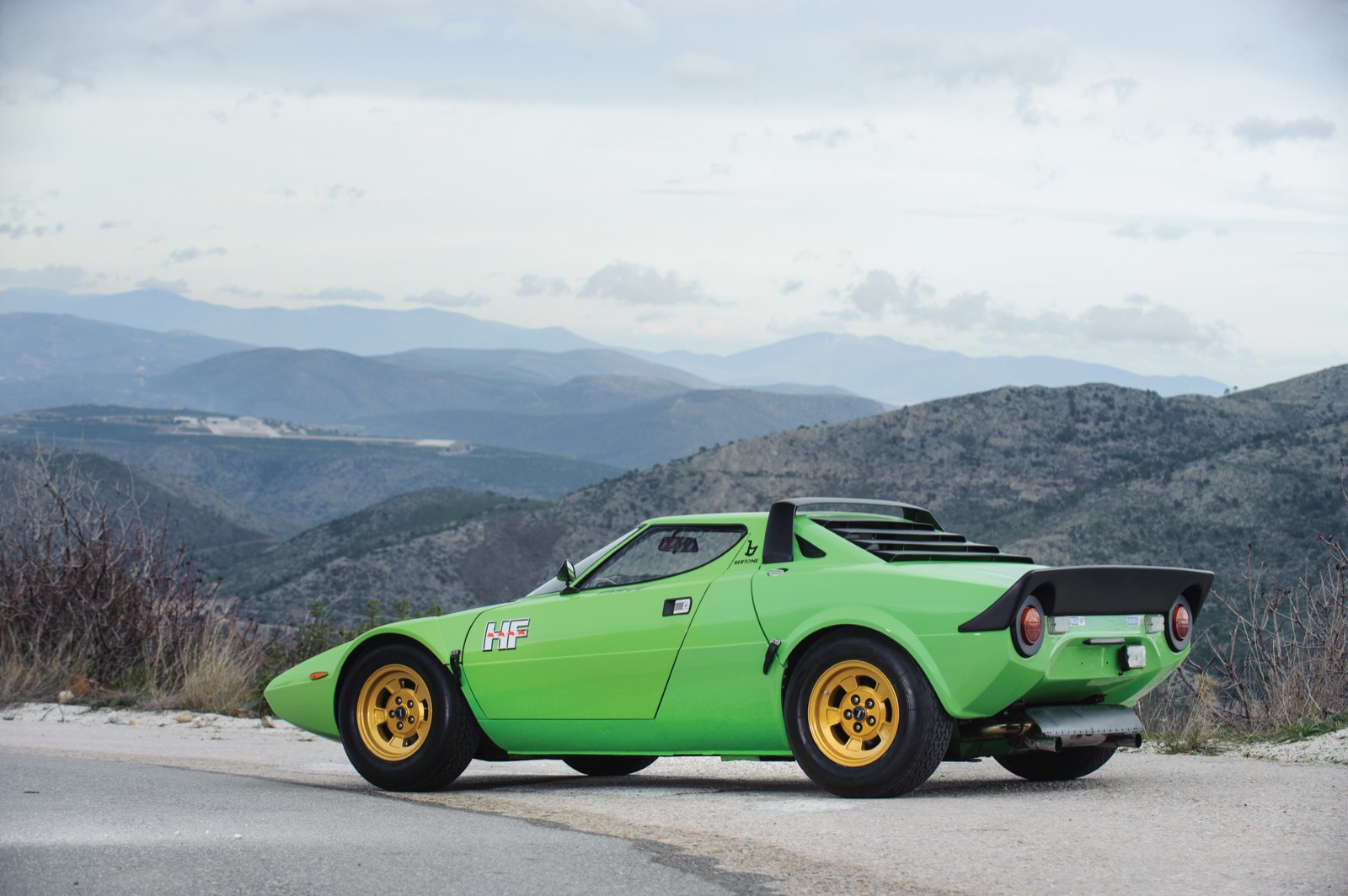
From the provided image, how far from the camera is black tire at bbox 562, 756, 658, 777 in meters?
9.20

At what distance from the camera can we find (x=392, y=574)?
6069cm

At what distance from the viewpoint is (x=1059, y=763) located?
8.36 metres

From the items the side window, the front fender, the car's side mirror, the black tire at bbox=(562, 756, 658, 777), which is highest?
the side window

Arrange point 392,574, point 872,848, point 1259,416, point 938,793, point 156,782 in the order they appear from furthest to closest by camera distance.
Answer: point 1259,416, point 392,574, point 156,782, point 938,793, point 872,848

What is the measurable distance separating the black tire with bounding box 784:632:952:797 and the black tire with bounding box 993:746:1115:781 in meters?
1.39

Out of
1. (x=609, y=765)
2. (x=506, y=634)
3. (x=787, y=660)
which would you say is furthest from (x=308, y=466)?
(x=787, y=660)

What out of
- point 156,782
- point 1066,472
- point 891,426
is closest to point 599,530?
point 891,426

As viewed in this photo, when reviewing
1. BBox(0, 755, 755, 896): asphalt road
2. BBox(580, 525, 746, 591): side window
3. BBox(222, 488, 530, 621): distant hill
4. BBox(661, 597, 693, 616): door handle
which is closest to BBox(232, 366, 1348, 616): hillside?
BBox(222, 488, 530, 621): distant hill

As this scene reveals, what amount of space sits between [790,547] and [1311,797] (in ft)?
9.25

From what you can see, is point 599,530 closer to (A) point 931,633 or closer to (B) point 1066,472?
(B) point 1066,472

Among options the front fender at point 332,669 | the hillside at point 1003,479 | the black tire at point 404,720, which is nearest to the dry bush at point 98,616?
the front fender at point 332,669

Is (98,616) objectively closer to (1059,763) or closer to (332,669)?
(332,669)

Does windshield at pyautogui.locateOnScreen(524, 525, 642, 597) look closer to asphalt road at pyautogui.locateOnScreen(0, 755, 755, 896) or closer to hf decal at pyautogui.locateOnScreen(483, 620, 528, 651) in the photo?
hf decal at pyautogui.locateOnScreen(483, 620, 528, 651)

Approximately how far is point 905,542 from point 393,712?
312 centimetres
